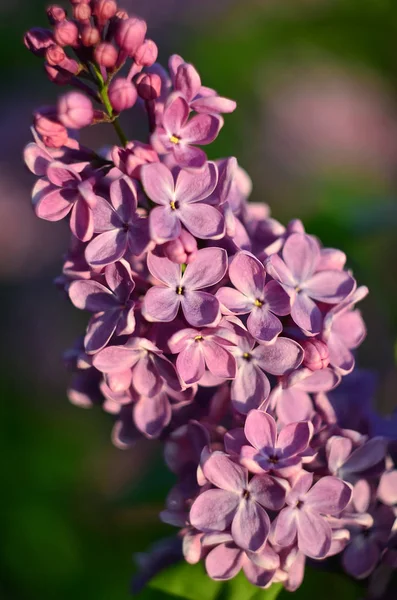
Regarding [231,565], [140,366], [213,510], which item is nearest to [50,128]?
[140,366]

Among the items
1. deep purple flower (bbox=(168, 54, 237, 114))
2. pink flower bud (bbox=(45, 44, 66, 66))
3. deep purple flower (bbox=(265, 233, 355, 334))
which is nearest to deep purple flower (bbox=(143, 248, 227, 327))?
deep purple flower (bbox=(265, 233, 355, 334))

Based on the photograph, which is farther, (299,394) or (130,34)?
(299,394)

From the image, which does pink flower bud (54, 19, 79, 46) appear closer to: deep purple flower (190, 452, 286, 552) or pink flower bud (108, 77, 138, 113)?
pink flower bud (108, 77, 138, 113)

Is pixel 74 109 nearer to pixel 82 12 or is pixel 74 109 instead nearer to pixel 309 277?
pixel 82 12

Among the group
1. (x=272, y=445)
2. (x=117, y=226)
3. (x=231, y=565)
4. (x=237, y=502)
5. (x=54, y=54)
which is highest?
(x=54, y=54)

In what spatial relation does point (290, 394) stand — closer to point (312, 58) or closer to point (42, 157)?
point (42, 157)

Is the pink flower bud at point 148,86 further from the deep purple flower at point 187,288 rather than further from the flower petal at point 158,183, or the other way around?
the deep purple flower at point 187,288
